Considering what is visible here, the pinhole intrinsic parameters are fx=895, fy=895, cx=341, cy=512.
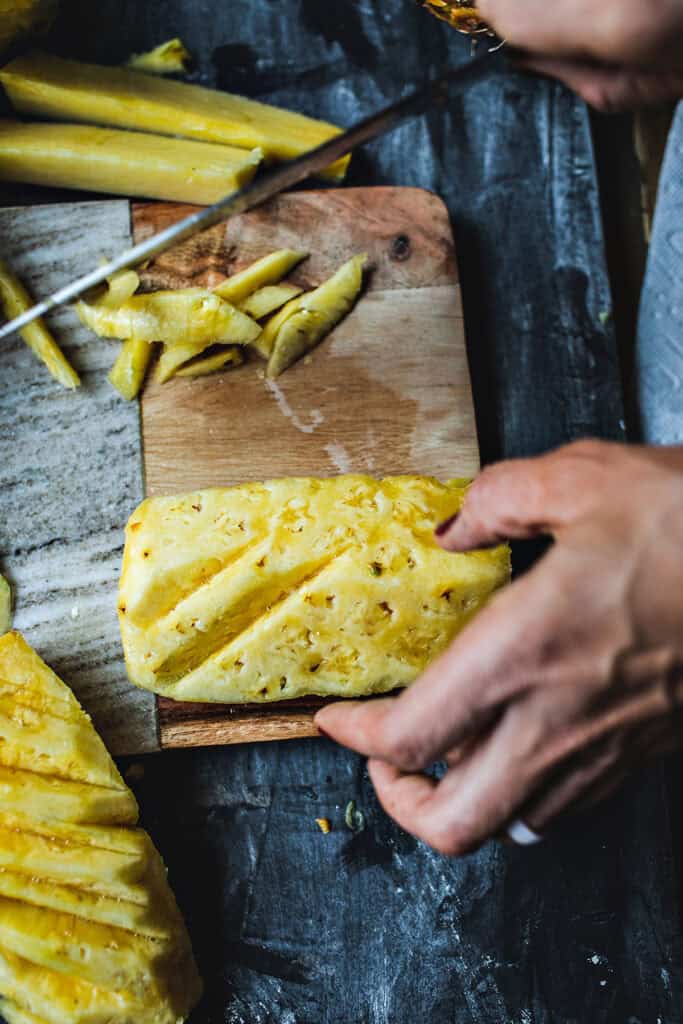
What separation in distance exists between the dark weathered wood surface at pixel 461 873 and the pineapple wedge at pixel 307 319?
48cm

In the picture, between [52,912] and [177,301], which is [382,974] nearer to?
[52,912]

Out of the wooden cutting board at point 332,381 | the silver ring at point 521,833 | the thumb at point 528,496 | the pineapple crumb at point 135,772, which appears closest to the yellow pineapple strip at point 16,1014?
the pineapple crumb at point 135,772

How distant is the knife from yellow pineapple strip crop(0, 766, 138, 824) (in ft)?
4.04

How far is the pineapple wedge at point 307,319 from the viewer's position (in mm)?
2760

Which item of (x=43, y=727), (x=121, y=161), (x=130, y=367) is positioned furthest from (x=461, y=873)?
(x=121, y=161)

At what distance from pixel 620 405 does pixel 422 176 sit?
1050 millimetres

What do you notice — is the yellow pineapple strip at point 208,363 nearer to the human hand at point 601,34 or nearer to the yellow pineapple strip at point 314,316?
the yellow pineapple strip at point 314,316

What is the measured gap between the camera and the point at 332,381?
9.26ft

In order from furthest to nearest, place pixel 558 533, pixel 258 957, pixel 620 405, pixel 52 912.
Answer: pixel 620 405 < pixel 258 957 < pixel 52 912 < pixel 558 533

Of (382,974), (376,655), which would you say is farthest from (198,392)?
(382,974)

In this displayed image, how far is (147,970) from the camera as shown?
235 cm

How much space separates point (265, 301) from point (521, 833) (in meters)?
1.73

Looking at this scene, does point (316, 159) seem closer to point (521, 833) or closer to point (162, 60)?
point (162, 60)

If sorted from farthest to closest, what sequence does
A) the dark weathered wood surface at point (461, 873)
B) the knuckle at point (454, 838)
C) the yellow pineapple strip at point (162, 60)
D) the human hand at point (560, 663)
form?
the yellow pineapple strip at point (162, 60) → the dark weathered wood surface at point (461, 873) → the knuckle at point (454, 838) → the human hand at point (560, 663)
